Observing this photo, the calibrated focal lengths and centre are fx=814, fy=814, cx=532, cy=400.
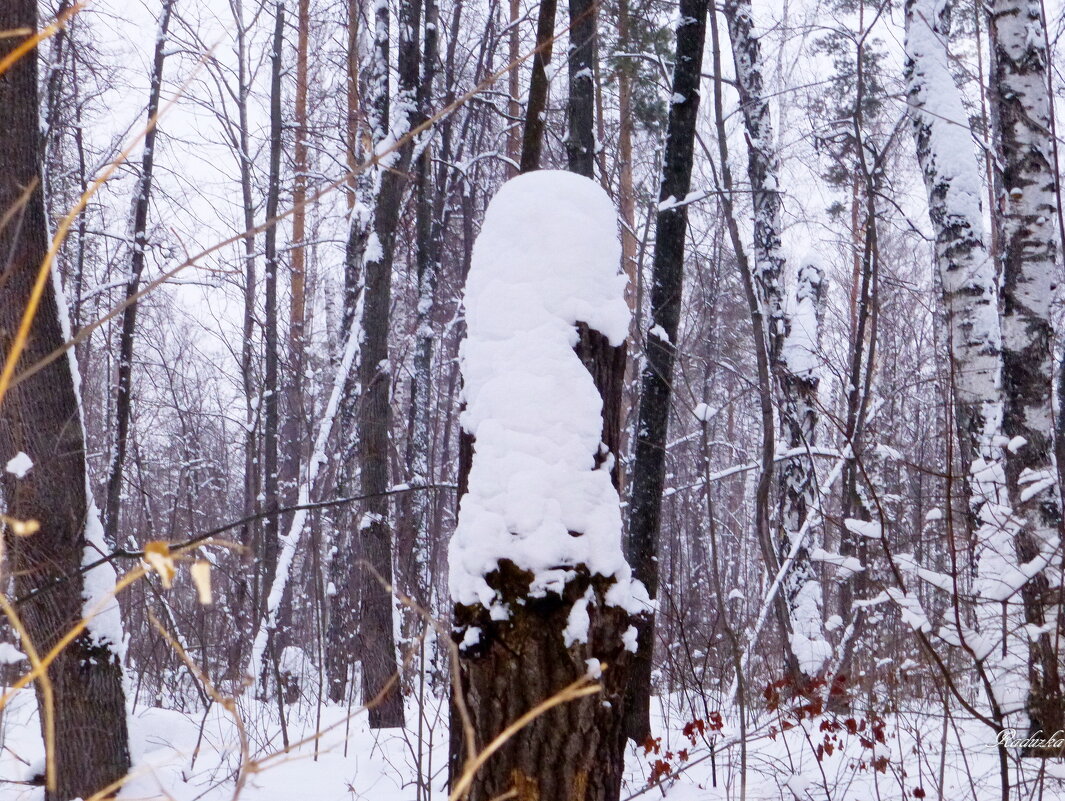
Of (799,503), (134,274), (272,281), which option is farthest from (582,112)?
(272,281)

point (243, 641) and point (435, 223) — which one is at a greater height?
point (435, 223)

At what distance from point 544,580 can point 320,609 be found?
8.94 feet

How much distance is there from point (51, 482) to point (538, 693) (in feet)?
7.92

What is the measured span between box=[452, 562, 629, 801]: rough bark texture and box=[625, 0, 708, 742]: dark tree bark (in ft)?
8.65

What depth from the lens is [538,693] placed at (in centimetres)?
168

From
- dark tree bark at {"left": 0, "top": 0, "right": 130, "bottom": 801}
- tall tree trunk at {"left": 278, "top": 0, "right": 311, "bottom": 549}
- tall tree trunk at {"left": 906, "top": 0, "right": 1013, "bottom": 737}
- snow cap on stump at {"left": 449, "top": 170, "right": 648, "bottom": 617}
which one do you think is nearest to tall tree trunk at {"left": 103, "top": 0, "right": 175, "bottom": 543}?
tall tree trunk at {"left": 278, "top": 0, "right": 311, "bottom": 549}

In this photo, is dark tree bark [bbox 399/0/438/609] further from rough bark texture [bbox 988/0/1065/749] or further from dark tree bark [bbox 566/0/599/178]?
rough bark texture [bbox 988/0/1065/749]

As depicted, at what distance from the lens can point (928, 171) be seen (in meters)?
5.00

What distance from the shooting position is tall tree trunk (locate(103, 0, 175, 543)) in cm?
732

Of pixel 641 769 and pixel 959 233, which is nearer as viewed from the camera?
pixel 641 769

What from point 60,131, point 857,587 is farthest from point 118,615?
point 60,131

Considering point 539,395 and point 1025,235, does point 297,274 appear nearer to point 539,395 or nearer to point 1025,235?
point 1025,235

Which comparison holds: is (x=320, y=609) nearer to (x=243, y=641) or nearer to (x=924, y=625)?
(x=243, y=641)

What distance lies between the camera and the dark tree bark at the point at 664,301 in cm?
439
